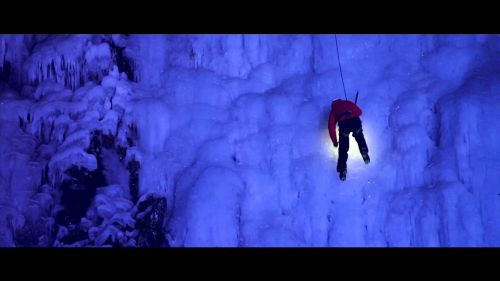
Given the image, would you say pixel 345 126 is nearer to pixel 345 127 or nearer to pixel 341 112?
pixel 345 127

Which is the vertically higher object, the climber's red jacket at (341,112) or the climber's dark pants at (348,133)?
the climber's red jacket at (341,112)

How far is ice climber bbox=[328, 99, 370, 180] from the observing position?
5746 millimetres

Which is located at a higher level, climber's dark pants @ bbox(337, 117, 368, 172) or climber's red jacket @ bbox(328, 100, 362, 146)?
climber's red jacket @ bbox(328, 100, 362, 146)

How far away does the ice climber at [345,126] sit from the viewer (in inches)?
226

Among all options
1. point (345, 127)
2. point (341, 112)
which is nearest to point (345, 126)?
point (345, 127)

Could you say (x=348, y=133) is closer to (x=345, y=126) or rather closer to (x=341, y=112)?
(x=345, y=126)

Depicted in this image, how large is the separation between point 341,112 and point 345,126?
174 mm

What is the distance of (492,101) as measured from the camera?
6234 mm

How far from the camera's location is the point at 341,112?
5.80m

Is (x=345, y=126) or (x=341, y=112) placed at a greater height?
(x=341, y=112)

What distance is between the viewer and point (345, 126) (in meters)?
5.75

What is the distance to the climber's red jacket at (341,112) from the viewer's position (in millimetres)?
5754
